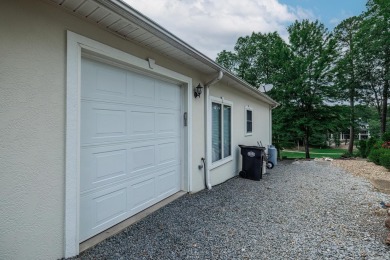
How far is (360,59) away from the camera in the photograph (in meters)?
17.8

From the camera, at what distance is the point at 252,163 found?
6.64 metres

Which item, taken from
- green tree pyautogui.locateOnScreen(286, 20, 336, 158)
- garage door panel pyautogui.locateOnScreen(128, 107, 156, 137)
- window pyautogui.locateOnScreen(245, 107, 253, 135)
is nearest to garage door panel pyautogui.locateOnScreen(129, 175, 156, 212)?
garage door panel pyautogui.locateOnScreen(128, 107, 156, 137)

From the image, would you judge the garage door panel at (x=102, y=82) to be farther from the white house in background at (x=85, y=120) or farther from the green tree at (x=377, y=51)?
the green tree at (x=377, y=51)

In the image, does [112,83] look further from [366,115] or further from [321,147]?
[321,147]

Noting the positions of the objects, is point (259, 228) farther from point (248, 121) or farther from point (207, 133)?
point (248, 121)

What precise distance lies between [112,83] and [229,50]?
83.5 ft

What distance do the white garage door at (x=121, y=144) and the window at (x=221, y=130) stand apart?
66.5 inches

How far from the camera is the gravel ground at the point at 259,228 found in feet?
8.41

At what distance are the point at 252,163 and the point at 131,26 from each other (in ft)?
17.4

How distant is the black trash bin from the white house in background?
2.61 m

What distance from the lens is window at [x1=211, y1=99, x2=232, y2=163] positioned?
576 centimetres

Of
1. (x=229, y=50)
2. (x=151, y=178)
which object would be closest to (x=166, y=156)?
(x=151, y=178)

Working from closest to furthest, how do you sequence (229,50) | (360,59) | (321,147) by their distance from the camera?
(360,59) < (229,50) < (321,147)

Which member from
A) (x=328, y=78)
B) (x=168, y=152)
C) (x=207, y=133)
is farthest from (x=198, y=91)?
(x=328, y=78)
